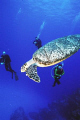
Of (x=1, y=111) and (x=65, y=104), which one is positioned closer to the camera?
Answer: (x=65, y=104)

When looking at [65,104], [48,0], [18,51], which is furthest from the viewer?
[18,51]

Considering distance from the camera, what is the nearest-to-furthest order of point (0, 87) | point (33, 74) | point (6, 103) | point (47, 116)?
1. point (33, 74)
2. point (47, 116)
3. point (6, 103)
4. point (0, 87)

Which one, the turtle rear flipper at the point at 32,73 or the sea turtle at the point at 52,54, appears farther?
the sea turtle at the point at 52,54

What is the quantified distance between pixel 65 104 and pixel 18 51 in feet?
275

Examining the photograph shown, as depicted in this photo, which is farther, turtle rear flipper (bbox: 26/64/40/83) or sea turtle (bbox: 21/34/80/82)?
sea turtle (bbox: 21/34/80/82)

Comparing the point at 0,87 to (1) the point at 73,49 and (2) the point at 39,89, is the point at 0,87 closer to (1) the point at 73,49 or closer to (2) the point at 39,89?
(2) the point at 39,89

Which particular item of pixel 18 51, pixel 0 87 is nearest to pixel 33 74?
pixel 0 87

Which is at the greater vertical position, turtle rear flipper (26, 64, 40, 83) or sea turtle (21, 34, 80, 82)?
sea turtle (21, 34, 80, 82)

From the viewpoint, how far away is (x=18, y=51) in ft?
306

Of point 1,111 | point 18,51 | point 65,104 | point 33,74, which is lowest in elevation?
point 1,111

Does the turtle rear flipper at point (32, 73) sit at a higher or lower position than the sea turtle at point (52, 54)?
lower

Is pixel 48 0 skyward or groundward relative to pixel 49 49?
skyward

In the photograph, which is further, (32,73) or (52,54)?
(52,54)

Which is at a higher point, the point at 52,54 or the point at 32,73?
the point at 52,54
